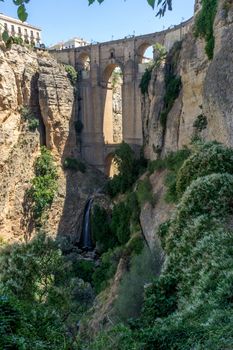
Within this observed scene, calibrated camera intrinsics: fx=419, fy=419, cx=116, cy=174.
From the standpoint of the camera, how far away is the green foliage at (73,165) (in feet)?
107

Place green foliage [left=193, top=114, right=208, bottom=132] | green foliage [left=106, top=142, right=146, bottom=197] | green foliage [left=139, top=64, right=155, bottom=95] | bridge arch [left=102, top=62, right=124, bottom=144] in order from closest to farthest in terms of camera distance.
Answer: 1. green foliage [left=193, top=114, right=208, bottom=132]
2. green foliage [left=106, top=142, right=146, bottom=197]
3. green foliage [left=139, top=64, right=155, bottom=95]
4. bridge arch [left=102, top=62, right=124, bottom=144]

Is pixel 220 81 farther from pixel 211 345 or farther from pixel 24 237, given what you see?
pixel 24 237

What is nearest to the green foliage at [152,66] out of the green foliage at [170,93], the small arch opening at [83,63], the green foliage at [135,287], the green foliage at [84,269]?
the green foliage at [170,93]

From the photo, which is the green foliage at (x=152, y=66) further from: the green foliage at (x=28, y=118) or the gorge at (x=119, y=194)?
the green foliage at (x=28, y=118)

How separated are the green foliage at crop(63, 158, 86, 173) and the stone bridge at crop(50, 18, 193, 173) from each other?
1.42m

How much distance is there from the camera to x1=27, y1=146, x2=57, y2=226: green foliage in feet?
97.9

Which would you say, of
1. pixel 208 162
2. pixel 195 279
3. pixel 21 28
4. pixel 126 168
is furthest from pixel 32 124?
pixel 21 28

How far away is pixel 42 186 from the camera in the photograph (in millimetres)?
30438

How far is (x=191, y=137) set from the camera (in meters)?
19.4

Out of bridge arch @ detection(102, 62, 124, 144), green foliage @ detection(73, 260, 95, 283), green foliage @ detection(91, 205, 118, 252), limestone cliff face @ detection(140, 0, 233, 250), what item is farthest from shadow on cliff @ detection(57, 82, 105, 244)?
limestone cliff face @ detection(140, 0, 233, 250)

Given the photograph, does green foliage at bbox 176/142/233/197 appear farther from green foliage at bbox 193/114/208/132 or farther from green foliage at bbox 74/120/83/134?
green foliage at bbox 74/120/83/134

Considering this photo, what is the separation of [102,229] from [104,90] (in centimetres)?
1311

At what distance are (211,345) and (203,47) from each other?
52.4ft

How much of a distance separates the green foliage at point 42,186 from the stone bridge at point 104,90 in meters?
4.23
